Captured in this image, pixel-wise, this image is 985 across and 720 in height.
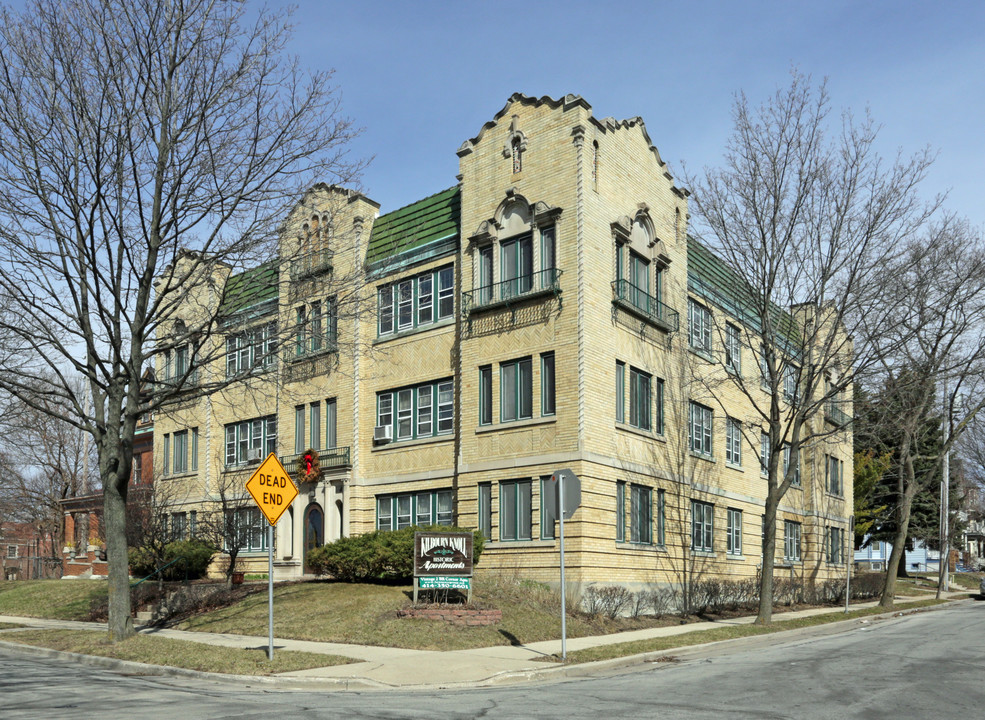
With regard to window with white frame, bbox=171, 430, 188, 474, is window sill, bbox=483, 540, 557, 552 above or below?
below

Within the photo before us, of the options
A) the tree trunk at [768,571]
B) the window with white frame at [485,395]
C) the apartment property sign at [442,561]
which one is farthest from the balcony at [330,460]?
the tree trunk at [768,571]

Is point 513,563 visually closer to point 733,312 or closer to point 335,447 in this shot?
point 335,447

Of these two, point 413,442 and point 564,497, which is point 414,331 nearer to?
point 413,442

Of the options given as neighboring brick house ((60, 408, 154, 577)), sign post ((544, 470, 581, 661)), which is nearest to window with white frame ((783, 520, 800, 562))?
neighboring brick house ((60, 408, 154, 577))

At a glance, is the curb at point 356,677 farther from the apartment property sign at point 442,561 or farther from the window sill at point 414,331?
the window sill at point 414,331

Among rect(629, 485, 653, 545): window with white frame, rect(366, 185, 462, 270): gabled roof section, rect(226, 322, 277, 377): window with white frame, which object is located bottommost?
rect(629, 485, 653, 545): window with white frame

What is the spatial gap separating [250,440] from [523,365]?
49.2 ft

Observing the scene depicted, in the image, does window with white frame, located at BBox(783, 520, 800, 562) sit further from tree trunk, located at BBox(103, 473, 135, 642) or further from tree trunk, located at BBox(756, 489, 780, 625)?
tree trunk, located at BBox(103, 473, 135, 642)

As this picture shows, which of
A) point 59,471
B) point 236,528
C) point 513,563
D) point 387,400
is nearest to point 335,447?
point 387,400

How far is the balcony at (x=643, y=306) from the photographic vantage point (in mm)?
26609

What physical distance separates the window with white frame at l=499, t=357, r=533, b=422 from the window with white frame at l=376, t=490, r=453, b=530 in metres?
3.40

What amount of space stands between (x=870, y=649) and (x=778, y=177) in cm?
1220

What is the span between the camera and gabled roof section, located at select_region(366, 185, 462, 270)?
29328mm

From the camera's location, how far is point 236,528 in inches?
1101
